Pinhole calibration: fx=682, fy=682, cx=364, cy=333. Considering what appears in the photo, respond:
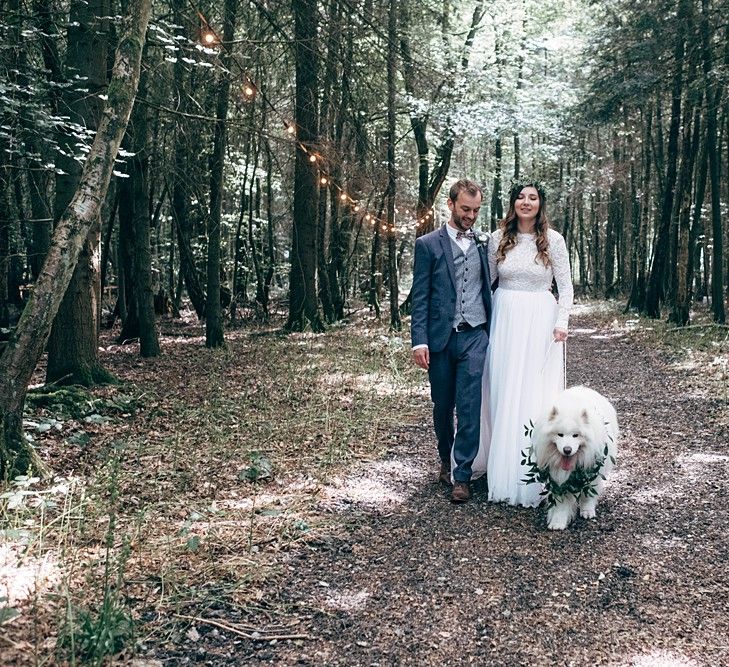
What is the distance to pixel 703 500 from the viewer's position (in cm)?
525

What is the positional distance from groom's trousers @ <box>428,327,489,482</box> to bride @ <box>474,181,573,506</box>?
15 cm

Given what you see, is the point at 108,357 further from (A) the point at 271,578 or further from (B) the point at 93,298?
(A) the point at 271,578

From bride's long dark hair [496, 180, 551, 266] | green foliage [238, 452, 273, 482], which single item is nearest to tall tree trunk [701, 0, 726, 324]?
bride's long dark hair [496, 180, 551, 266]

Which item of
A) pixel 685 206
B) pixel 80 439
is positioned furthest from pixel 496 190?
pixel 80 439

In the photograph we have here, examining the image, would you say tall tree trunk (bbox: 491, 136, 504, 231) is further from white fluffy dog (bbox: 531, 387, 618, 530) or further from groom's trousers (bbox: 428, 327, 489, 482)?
white fluffy dog (bbox: 531, 387, 618, 530)

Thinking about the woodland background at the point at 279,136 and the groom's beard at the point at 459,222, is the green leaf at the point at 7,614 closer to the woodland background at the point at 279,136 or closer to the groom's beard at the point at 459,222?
the woodland background at the point at 279,136

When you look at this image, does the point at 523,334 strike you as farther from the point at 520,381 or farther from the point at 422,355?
the point at 422,355

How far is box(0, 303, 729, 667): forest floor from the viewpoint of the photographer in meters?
3.19

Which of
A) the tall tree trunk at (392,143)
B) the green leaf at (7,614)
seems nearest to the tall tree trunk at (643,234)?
the tall tree trunk at (392,143)

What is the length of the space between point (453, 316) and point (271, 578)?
7.98ft

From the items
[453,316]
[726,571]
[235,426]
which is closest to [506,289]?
[453,316]

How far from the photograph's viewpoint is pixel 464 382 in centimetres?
537

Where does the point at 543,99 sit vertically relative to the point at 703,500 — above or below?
above

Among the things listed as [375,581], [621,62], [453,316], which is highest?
[621,62]
